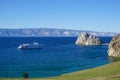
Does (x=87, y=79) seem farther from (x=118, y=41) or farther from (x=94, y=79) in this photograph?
(x=118, y=41)

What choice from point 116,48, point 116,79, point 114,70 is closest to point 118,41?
point 116,48

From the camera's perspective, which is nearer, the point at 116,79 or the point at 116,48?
the point at 116,79

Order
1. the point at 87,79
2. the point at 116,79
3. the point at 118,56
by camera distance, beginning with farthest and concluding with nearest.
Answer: the point at 118,56 < the point at 87,79 < the point at 116,79

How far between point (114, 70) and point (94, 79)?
783 centimetres

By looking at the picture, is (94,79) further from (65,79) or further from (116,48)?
(116,48)

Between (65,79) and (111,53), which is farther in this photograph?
(111,53)

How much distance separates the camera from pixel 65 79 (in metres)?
41.6

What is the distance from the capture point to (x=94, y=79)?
125 ft

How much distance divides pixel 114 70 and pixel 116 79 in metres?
8.83

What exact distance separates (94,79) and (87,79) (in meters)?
1.39

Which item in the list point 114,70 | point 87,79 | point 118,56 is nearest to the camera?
point 87,79

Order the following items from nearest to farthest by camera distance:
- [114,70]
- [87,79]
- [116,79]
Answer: [116,79], [87,79], [114,70]

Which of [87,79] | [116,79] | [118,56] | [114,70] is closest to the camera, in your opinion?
[116,79]

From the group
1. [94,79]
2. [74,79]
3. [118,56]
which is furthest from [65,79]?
[118,56]
